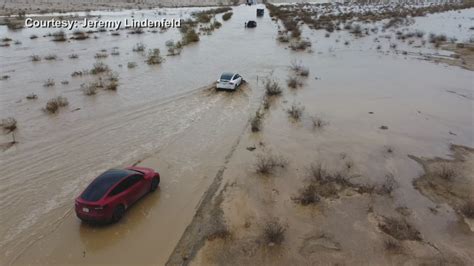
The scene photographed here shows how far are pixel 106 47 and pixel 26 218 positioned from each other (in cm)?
3531

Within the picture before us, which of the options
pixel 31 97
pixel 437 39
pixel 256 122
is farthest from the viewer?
pixel 437 39

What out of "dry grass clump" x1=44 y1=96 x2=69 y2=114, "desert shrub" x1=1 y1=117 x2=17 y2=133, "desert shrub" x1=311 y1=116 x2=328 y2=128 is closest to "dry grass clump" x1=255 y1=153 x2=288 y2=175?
"desert shrub" x1=311 y1=116 x2=328 y2=128

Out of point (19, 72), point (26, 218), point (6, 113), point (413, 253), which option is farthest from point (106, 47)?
point (413, 253)

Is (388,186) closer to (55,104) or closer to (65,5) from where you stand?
(55,104)

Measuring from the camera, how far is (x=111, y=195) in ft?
41.3

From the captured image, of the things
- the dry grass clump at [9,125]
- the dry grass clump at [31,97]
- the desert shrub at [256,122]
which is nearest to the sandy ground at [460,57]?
the desert shrub at [256,122]

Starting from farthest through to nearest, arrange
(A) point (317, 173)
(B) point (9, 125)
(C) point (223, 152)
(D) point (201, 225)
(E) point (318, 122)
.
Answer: (E) point (318, 122) < (B) point (9, 125) < (C) point (223, 152) < (A) point (317, 173) < (D) point (201, 225)

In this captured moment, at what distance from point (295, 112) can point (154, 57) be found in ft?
63.3

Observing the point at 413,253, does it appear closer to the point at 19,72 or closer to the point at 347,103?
the point at 347,103

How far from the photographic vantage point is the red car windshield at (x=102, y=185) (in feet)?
40.7

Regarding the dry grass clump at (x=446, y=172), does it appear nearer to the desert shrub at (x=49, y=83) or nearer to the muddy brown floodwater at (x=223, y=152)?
the muddy brown floodwater at (x=223, y=152)

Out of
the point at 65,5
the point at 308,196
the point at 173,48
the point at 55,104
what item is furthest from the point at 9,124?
the point at 65,5

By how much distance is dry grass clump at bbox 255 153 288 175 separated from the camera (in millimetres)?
16223

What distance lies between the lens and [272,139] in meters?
20.0
